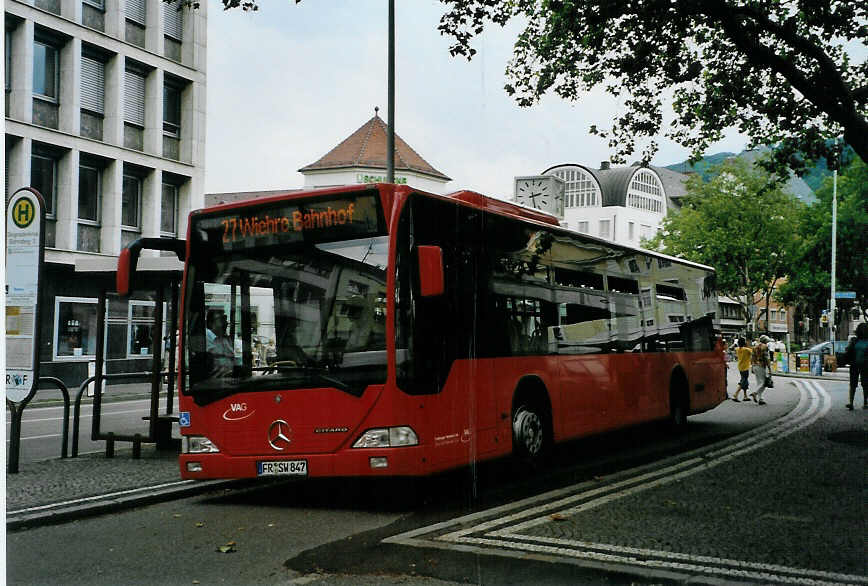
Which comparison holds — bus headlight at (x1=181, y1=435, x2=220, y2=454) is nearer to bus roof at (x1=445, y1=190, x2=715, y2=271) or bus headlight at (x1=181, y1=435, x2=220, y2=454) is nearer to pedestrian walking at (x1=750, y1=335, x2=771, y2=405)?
bus roof at (x1=445, y1=190, x2=715, y2=271)

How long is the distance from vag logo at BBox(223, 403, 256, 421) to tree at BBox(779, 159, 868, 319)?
42.6 m

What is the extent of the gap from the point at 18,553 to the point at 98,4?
20.1m

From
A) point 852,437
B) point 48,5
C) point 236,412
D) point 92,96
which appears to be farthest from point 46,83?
point 852,437

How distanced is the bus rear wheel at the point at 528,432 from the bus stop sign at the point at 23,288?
4880 millimetres

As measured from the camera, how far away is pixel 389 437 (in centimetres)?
824

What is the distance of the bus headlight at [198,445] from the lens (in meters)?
8.91

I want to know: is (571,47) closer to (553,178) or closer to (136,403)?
(553,178)

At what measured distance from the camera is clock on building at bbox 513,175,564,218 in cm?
1152

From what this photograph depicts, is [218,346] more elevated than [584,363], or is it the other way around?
[218,346]

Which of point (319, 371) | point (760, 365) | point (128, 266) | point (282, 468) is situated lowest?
point (282, 468)

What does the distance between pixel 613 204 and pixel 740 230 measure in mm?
48382

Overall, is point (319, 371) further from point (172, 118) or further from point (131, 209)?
point (172, 118)

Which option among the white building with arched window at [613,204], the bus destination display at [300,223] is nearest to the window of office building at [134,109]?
the white building with arched window at [613,204]

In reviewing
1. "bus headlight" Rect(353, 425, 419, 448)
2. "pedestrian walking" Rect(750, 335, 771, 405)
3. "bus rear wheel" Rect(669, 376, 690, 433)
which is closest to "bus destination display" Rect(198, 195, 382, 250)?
"bus headlight" Rect(353, 425, 419, 448)
